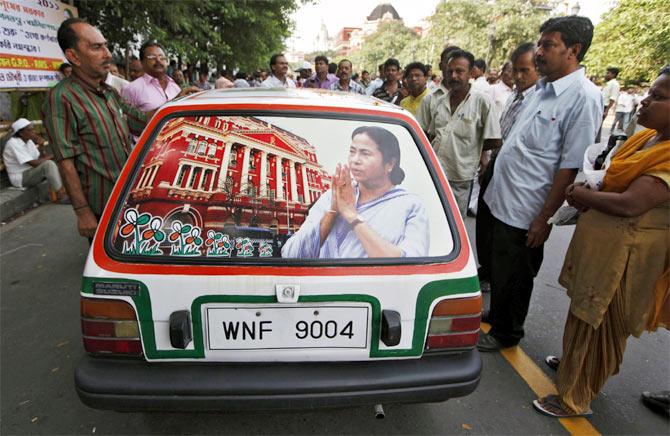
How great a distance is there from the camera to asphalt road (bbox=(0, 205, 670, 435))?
1925mm

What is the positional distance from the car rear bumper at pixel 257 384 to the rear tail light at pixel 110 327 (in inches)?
2.5

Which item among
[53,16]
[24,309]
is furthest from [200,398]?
[53,16]

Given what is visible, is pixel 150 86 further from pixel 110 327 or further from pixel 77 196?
pixel 110 327

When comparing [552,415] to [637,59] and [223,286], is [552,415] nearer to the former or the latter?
[223,286]

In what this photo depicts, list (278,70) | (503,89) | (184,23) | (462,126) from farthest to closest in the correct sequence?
(184,23) → (278,70) → (503,89) → (462,126)

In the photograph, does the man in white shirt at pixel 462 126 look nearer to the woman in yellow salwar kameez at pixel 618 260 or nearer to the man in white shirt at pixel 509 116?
the man in white shirt at pixel 509 116

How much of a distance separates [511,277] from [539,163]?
0.73 m

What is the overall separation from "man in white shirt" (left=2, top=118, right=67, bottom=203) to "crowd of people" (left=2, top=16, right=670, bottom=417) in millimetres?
3223

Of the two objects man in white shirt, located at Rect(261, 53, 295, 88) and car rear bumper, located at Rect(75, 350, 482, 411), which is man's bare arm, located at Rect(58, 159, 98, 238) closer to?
car rear bumper, located at Rect(75, 350, 482, 411)

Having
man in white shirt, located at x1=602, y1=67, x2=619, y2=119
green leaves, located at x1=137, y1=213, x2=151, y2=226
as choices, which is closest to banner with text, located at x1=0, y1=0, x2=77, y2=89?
green leaves, located at x1=137, y1=213, x2=151, y2=226

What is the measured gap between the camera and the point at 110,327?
4.73 feet

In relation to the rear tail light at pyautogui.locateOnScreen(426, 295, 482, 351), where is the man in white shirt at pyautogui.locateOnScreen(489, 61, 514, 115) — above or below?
above

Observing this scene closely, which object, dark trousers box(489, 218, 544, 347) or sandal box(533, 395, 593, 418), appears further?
dark trousers box(489, 218, 544, 347)

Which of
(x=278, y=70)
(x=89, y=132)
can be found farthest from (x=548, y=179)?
(x=278, y=70)
